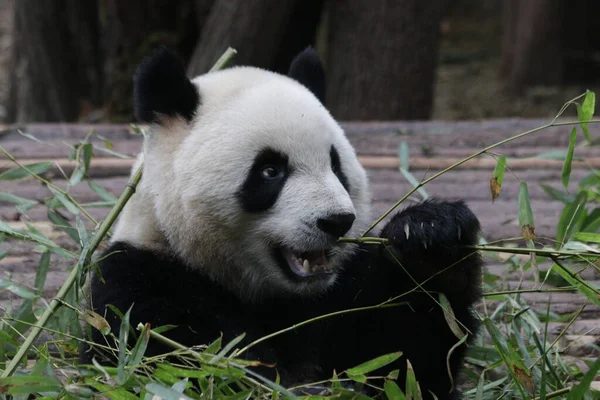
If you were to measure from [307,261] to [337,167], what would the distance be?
317 millimetres

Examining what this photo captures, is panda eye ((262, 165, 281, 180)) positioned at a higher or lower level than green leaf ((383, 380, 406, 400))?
higher

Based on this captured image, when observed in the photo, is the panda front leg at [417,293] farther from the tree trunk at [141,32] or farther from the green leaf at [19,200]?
the tree trunk at [141,32]

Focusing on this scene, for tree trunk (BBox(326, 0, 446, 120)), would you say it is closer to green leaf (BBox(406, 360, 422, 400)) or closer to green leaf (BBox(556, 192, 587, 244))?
green leaf (BBox(556, 192, 587, 244))

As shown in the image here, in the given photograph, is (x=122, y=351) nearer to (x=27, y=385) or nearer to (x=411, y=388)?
(x=27, y=385)

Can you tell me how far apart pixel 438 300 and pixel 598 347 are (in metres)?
0.67

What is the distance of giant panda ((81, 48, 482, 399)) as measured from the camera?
255 cm

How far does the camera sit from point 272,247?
8.87 ft

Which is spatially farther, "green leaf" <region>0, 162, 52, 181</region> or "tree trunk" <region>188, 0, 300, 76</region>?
"tree trunk" <region>188, 0, 300, 76</region>

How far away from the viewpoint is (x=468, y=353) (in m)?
2.94

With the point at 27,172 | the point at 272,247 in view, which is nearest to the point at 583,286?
the point at 272,247

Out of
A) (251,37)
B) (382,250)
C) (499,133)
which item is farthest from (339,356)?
(251,37)

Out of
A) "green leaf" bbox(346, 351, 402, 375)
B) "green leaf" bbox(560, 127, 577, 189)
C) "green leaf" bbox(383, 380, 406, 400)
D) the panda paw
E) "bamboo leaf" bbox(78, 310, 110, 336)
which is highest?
"green leaf" bbox(560, 127, 577, 189)

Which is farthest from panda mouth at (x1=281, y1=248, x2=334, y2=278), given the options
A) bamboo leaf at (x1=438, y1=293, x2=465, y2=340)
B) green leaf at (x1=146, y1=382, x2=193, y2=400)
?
green leaf at (x1=146, y1=382, x2=193, y2=400)

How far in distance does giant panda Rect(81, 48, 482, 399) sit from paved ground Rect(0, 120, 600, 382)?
2.48ft
